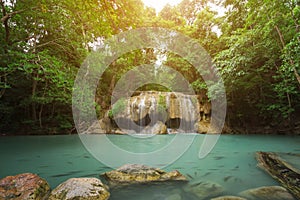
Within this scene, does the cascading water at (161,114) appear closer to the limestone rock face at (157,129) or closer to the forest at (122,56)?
the limestone rock face at (157,129)

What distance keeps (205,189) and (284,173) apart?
57.2 inches

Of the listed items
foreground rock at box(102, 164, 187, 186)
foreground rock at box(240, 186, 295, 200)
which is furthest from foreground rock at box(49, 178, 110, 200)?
foreground rock at box(240, 186, 295, 200)

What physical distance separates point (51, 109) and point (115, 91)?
5845 mm

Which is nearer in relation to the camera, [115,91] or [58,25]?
[58,25]

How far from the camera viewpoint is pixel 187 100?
12.7 meters

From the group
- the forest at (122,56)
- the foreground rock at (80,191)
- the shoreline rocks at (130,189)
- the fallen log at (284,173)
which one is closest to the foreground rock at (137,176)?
the shoreline rocks at (130,189)

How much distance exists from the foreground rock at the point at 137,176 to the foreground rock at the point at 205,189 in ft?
0.95

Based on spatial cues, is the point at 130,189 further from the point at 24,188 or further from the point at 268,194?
the point at 268,194

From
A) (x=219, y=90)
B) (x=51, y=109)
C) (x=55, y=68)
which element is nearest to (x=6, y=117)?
(x=51, y=109)

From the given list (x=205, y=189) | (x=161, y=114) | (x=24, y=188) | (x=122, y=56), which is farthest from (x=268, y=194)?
(x=161, y=114)

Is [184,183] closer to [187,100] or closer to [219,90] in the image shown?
[219,90]

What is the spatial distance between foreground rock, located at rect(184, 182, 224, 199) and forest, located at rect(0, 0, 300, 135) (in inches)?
105

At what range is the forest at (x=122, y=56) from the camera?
380 cm

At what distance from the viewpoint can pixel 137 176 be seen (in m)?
2.71
